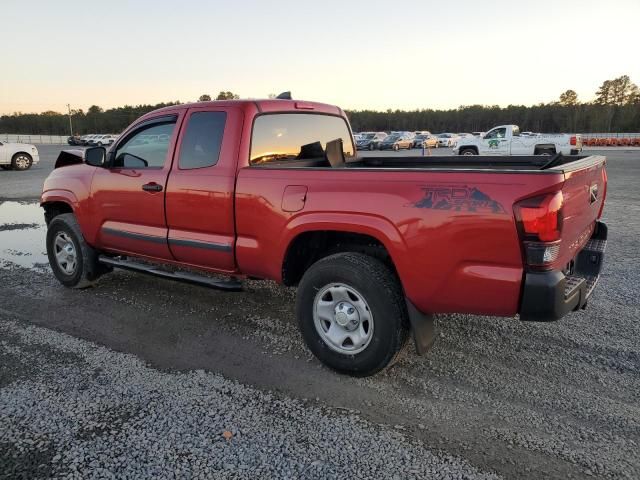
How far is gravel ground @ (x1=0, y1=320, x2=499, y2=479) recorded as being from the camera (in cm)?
255

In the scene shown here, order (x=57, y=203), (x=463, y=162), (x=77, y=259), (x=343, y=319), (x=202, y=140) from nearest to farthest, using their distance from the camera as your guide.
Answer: (x=343, y=319) → (x=202, y=140) → (x=463, y=162) → (x=77, y=259) → (x=57, y=203)

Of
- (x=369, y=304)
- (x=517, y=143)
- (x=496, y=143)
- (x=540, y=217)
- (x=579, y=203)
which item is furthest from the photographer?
(x=496, y=143)

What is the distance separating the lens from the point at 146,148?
15.8ft

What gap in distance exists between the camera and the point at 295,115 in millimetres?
4625

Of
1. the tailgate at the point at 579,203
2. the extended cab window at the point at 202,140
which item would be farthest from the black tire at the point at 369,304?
the extended cab window at the point at 202,140

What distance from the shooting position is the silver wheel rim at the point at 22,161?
845 inches

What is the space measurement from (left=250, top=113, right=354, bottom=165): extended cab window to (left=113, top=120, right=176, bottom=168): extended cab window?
0.94m

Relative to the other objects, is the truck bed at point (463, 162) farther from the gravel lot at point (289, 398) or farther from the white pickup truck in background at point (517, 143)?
the white pickup truck in background at point (517, 143)

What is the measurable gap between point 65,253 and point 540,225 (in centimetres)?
500

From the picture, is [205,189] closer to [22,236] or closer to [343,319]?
[343,319]

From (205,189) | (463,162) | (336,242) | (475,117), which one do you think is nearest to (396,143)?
(463,162)

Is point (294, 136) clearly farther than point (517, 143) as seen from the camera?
No

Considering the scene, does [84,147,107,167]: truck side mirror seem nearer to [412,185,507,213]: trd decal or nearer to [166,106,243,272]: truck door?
[166,106,243,272]: truck door

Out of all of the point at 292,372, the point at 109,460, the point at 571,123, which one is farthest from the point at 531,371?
the point at 571,123
